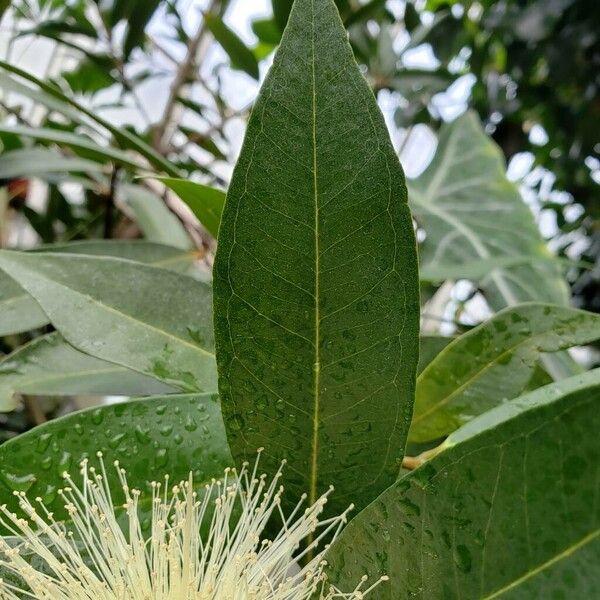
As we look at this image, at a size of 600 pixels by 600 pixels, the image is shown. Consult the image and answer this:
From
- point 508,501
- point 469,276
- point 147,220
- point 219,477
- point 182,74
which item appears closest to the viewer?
point 508,501

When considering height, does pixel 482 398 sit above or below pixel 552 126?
below

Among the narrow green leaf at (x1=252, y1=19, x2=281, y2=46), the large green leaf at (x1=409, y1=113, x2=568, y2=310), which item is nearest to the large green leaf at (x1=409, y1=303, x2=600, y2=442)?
the large green leaf at (x1=409, y1=113, x2=568, y2=310)

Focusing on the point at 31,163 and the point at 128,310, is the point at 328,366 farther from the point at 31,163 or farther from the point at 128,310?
the point at 31,163

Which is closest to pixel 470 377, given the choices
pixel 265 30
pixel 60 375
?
pixel 60 375

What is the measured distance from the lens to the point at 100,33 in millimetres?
1160

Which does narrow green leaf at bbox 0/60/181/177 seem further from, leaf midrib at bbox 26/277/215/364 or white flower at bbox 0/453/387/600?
white flower at bbox 0/453/387/600

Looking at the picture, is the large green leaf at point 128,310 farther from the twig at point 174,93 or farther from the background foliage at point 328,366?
the twig at point 174,93

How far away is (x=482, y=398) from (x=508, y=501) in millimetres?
174

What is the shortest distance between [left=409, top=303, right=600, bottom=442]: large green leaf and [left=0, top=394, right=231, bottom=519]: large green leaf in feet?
0.45

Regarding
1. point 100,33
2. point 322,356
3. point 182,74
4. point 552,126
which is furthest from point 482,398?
point 552,126

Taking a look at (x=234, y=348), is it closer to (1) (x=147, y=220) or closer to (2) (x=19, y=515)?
(2) (x=19, y=515)

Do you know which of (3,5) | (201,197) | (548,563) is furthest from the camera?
(3,5)

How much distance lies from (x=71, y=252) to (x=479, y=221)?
21.9 inches

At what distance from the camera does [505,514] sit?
0.79 feet
